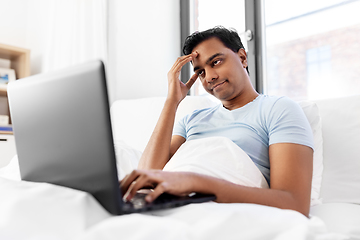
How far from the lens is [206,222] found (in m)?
0.48

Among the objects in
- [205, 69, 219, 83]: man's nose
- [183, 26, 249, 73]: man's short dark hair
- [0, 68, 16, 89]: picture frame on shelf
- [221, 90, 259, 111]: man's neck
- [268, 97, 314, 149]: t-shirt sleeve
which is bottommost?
[268, 97, 314, 149]: t-shirt sleeve

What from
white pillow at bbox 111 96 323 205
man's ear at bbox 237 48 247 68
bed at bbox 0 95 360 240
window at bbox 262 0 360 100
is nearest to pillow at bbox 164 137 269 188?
bed at bbox 0 95 360 240

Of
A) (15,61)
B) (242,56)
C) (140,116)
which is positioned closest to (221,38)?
(242,56)

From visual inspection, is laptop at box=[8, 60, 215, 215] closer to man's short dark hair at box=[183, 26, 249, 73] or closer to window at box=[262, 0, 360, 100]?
man's short dark hair at box=[183, 26, 249, 73]

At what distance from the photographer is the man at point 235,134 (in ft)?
2.11

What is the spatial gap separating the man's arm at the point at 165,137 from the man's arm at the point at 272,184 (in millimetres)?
374

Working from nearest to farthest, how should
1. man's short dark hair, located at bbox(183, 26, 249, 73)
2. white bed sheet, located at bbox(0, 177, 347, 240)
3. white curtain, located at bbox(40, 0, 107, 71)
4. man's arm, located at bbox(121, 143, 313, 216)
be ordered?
white bed sheet, located at bbox(0, 177, 347, 240), man's arm, located at bbox(121, 143, 313, 216), man's short dark hair, located at bbox(183, 26, 249, 73), white curtain, located at bbox(40, 0, 107, 71)

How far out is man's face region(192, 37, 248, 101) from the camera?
3.55 feet

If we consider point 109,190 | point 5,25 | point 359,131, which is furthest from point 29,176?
point 5,25

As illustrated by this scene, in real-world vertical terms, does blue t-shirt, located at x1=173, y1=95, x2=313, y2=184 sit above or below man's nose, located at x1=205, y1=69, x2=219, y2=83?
below

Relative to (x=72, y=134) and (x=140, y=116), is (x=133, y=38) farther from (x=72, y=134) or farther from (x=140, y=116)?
(x=72, y=134)

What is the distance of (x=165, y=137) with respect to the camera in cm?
107

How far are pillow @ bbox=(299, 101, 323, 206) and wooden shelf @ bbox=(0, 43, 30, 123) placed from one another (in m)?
2.06

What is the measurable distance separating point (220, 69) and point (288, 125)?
0.35m
